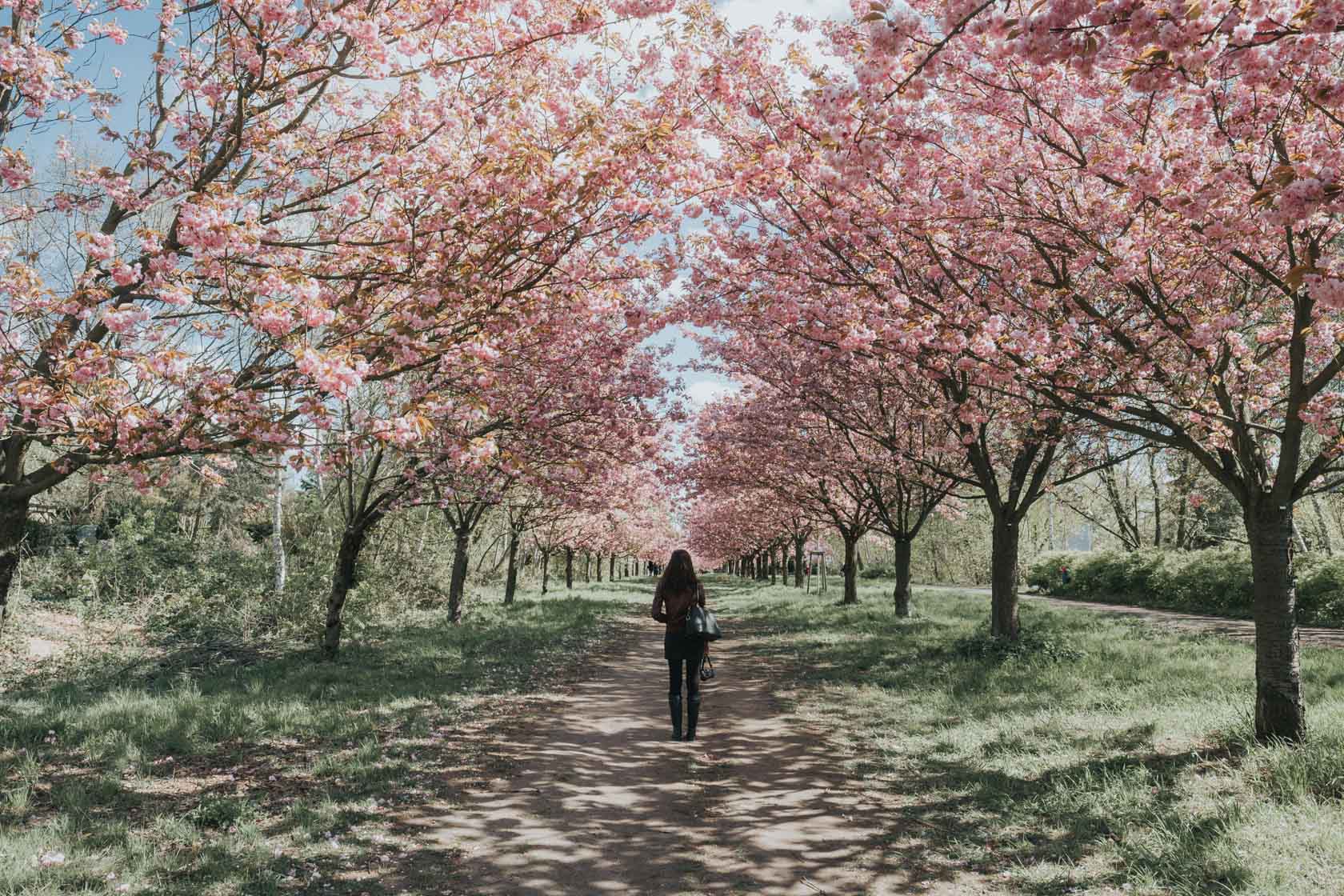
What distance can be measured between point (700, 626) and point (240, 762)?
4.70 meters

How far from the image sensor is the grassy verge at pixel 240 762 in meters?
4.45

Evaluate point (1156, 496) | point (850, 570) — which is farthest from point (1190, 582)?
point (850, 570)

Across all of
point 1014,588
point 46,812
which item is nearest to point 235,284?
point 46,812

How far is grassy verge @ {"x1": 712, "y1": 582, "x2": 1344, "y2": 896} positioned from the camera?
444cm

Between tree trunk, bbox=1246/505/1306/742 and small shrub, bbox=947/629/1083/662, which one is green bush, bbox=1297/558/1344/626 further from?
tree trunk, bbox=1246/505/1306/742

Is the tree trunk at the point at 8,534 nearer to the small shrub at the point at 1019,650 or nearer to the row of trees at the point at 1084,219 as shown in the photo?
the row of trees at the point at 1084,219

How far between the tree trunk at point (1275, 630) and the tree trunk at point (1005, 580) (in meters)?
5.97

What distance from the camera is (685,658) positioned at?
8141 millimetres

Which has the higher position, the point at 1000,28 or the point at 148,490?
the point at 1000,28

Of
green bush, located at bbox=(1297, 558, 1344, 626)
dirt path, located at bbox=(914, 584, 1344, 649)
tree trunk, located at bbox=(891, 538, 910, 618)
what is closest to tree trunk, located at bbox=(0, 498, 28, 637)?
tree trunk, located at bbox=(891, 538, 910, 618)

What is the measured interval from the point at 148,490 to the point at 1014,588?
13.1 meters

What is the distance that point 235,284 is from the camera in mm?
6652

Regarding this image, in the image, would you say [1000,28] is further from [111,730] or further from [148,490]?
[111,730]

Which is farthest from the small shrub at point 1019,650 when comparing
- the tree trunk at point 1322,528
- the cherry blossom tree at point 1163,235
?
the tree trunk at point 1322,528
